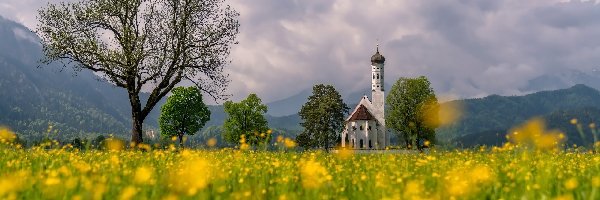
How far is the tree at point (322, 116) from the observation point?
84062 millimetres

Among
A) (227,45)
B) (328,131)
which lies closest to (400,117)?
(328,131)

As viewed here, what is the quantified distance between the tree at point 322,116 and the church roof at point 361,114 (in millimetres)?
42151

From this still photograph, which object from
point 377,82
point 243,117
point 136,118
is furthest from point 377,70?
point 136,118

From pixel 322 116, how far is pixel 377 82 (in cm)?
5926

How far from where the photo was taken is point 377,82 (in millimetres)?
140750

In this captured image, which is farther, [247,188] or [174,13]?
[174,13]

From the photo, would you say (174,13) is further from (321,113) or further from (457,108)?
(321,113)

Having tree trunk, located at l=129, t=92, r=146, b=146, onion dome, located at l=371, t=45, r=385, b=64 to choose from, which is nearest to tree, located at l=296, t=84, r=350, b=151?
tree trunk, located at l=129, t=92, r=146, b=146

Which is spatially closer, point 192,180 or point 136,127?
point 192,180

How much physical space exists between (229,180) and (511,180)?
446cm

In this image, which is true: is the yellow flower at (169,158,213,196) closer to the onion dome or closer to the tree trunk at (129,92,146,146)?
the tree trunk at (129,92,146,146)

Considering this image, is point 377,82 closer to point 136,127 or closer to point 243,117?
point 243,117

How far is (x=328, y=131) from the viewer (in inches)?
3342

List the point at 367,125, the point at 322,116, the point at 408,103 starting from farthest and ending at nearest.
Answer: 1. the point at 367,125
2. the point at 408,103
3. the point at 322,116
